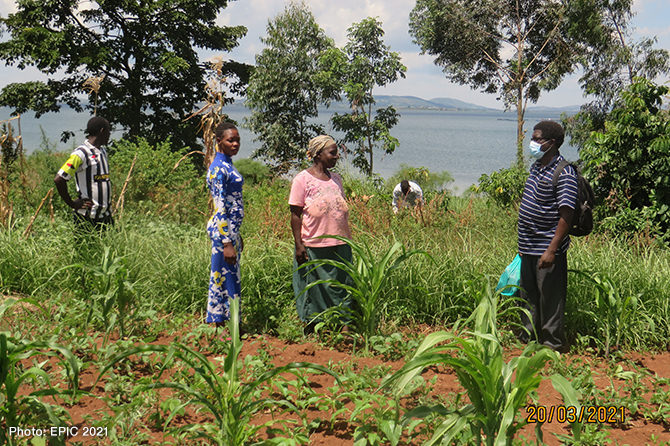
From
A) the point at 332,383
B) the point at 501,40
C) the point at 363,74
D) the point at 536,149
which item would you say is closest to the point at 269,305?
the point at 332,383

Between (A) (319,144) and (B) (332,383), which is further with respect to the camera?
(A) (319,144)

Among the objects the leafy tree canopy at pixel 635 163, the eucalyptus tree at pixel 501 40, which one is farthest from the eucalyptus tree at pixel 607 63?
the leafy tree canopy at pixel 635 163

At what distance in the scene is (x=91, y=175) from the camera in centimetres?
507

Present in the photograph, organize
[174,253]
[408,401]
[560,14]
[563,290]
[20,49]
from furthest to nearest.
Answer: [560,14] → [20,49] → [174,253] → [563,290] → [408,401]

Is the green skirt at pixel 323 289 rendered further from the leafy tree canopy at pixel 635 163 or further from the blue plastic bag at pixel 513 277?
the leafy tree canopy at pixel 635 163

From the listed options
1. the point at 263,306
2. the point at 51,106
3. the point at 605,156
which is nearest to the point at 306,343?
the point at 263,306

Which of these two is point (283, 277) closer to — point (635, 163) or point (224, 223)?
point (224, 223)

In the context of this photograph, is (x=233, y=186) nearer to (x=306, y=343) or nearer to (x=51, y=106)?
(x=306, y=343)

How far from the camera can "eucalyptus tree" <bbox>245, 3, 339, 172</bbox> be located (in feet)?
67.8

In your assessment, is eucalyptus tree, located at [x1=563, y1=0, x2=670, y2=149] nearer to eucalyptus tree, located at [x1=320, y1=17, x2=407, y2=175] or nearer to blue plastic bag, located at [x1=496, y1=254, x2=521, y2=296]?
eucalyptus tree, located at [x1=320, y1=17, x2=407, y2=175]

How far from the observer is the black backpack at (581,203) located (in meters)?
4.13

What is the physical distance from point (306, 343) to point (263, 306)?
64 centimetres

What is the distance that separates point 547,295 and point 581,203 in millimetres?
748

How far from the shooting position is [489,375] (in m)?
2.51
